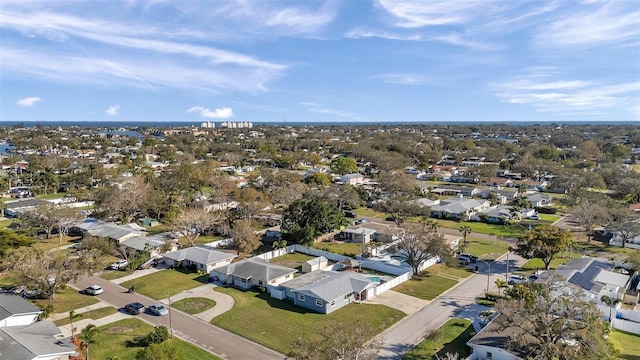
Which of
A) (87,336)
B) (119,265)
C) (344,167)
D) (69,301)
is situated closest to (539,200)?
(344,167)

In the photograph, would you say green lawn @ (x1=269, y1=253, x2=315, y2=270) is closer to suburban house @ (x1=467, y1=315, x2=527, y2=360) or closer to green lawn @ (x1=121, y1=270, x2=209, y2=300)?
green lawn @ (x1=121, y1=270, x2=209, y2=300)

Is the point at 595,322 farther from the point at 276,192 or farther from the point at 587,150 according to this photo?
the point at 587,150

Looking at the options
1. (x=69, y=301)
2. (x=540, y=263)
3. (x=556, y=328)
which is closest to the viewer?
(x=556, y=328)

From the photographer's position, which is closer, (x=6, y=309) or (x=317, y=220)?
(x=6, y=309)

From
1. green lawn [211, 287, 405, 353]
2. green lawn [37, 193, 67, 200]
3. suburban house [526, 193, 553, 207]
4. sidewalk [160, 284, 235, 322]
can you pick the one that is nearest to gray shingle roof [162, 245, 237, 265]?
sidewalk [160, 284, 235, 322]

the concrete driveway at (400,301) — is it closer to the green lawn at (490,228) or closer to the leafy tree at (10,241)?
the green lawn at (490,228)

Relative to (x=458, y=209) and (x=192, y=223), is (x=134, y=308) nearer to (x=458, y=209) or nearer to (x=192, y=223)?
(x=192, y=223)

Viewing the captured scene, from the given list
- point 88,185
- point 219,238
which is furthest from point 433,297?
point 88,185
